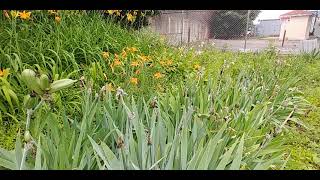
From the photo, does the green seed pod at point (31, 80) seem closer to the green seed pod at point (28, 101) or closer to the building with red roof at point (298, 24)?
the green seed pod at point (28, 101)

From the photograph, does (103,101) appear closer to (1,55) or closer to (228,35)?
(1,55)

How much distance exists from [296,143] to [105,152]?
5.13 ft

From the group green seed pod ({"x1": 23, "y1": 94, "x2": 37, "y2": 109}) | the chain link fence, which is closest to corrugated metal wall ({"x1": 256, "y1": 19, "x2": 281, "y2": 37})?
the chain link fence

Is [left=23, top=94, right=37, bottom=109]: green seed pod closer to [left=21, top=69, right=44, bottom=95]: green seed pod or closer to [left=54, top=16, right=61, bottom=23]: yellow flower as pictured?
[left=21, top=69, right=44, bottom=95]: green seed pod

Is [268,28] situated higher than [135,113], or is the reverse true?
[268,28]

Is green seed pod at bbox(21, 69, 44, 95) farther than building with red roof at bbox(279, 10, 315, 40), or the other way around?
building with red roof at bbox(279, 10, 315, 40)

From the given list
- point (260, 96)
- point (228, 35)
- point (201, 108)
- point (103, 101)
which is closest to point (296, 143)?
point (260, 96)

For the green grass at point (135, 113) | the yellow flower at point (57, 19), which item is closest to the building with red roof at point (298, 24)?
the green grass at point (135, 113)

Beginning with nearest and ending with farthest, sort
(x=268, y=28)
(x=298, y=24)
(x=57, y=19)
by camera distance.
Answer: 1. (x=57, y=19)
2. (x=268, y=28)
3. (x=298, y=24)

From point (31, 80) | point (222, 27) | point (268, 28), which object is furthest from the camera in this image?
point (268, 28)

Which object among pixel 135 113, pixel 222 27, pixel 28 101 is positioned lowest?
pixel 135 113

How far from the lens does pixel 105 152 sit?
0.96 metres

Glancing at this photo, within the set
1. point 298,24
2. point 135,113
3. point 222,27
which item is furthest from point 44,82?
point 298,24

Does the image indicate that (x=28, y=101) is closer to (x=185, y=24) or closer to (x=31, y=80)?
(x=31, y=80)
